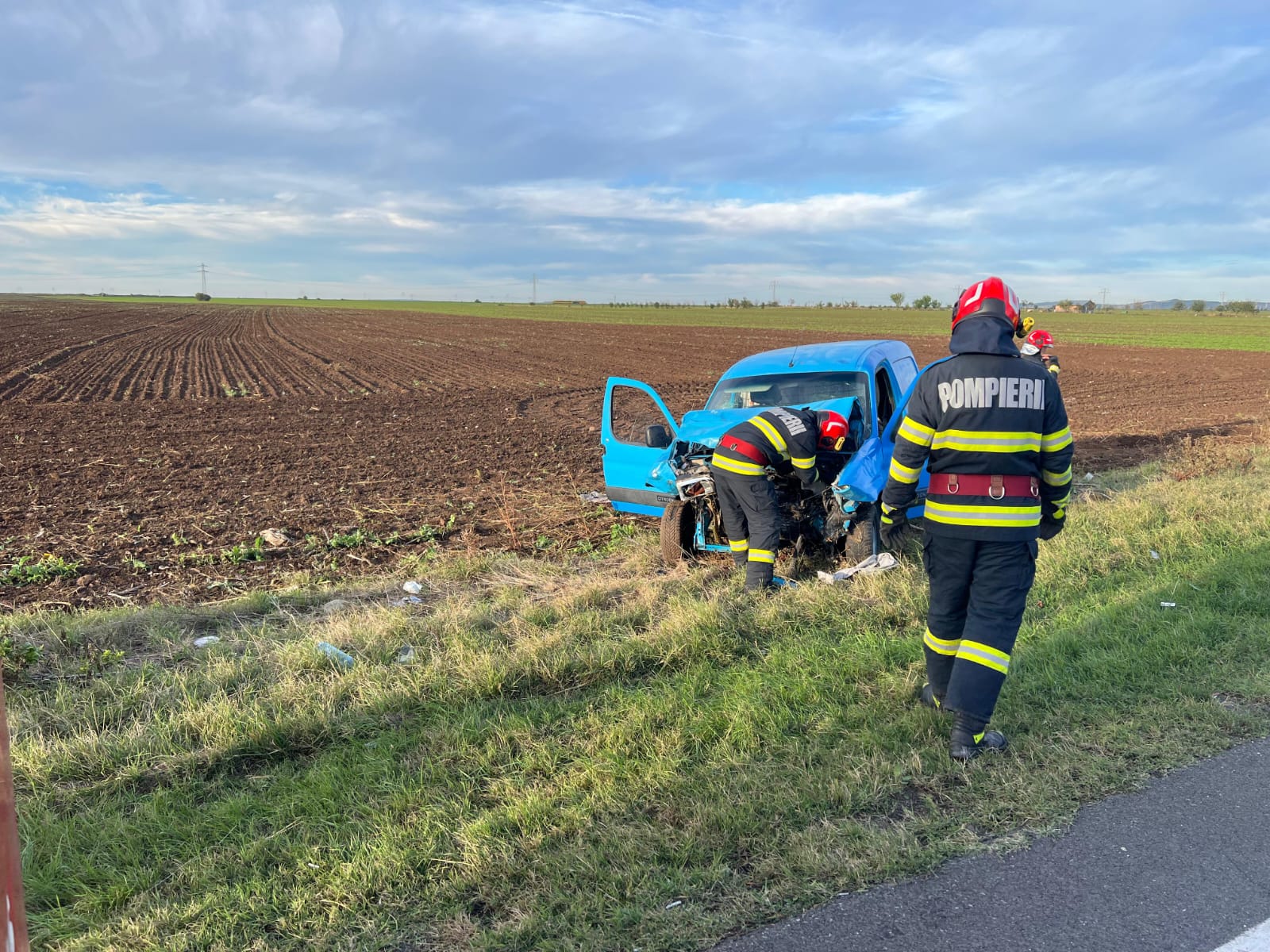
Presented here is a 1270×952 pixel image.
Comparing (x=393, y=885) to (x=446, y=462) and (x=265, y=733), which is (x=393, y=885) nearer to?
(x=265, y=733)

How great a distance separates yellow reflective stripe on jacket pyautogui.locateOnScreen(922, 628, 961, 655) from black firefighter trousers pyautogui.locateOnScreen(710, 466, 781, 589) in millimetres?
2005

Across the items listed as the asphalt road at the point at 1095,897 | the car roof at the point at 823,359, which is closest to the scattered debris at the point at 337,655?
the asphalt road at the point at 1095,897

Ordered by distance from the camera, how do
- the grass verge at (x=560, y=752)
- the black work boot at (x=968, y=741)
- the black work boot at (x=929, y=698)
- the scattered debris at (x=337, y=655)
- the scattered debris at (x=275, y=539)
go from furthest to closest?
the scattered debris at (x=275, y=539) < the scattered debris at (x=337, y=655) < the black work boot at (x=929, y=698) < the black work boot at (x=968, y=741) < the grass verge at (x=560, y=752)

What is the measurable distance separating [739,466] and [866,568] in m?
1.19

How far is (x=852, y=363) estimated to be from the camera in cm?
723

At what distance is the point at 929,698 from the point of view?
394 centimetres

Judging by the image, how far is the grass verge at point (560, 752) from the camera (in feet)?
8.64

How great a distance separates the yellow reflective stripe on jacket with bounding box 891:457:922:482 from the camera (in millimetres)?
3727

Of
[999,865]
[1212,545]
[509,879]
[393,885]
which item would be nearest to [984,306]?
[999,865]

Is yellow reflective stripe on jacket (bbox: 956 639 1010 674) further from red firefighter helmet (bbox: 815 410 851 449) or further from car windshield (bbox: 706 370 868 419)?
car windshield (bbox: 706 370 868 419)

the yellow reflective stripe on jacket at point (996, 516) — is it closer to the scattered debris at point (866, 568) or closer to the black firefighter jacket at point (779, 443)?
the black firefighter jacket at point (779, 443)

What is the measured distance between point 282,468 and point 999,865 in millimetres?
10576

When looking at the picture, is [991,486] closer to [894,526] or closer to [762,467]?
[894,526]

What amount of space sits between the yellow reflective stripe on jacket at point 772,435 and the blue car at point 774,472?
51 centimetres
